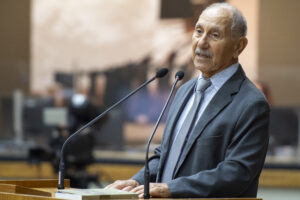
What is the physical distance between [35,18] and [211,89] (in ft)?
24.1

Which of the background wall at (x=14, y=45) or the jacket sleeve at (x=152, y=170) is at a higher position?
the background wall at (x=14, y=45)

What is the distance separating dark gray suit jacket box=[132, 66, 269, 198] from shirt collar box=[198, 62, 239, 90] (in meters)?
0.02

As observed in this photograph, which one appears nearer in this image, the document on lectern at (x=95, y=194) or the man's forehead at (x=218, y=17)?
the document on lectern at (x=95, y=194)

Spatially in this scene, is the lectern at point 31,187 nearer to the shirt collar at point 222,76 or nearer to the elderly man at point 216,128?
the elderly man at point 216,128

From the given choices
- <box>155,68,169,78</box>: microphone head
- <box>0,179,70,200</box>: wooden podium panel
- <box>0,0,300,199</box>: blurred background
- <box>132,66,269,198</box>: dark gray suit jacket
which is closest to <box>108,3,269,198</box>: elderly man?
<box>132,66,269,198</box>: dark gray suit jacket

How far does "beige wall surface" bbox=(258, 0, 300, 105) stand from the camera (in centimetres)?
818

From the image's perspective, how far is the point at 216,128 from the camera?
2521 millimetres

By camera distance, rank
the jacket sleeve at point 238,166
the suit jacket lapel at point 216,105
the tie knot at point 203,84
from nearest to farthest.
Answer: the jacket sleeve at point 238,166 < the suit jacket lapel at point 216,105 < the tie knot at point 203,84

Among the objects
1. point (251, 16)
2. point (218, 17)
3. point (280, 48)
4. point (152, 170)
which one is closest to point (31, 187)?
point (152, 170)

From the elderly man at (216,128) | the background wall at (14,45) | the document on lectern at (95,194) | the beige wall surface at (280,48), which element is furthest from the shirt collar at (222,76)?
the background wall at (14,45)

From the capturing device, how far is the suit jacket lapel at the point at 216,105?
101 inches

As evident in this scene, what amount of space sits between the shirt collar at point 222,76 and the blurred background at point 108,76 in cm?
396

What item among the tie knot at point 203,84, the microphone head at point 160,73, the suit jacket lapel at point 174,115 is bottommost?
the suit jacket lapel at point 174,115

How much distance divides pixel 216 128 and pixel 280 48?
640 centimetres
